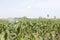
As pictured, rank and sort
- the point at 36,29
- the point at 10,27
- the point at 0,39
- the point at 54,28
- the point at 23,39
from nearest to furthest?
1. the point at 0,39
2. the point at 23,39
3. the point at 10,27
4. the point at 36,29
5. the point at 54,28

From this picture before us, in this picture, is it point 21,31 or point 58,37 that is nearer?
point 21,31

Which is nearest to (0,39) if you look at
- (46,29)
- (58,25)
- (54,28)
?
(46,29)

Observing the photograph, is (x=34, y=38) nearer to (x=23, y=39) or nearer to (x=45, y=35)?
(x=23, y=39)

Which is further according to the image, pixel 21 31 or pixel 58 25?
pixel 58 25

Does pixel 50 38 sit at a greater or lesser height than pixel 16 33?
lesser

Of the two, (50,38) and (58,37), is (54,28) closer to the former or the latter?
(58,37)

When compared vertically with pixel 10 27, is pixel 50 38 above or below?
below

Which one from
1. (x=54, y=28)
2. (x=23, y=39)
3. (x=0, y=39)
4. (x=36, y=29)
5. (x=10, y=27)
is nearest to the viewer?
(x=0, y=39)

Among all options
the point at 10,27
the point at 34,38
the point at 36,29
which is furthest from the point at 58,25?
the point at 10,27

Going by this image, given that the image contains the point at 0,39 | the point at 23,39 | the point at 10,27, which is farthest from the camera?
the point at 10,27

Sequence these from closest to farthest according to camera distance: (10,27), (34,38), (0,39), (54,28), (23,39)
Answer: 1. (0,39)
2. (23,39)
3. (10,27)
4. (34,38)
5. (54,28)

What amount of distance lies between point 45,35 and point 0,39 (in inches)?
237

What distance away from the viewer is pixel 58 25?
15.8 metres

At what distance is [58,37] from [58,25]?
3.51 ft
